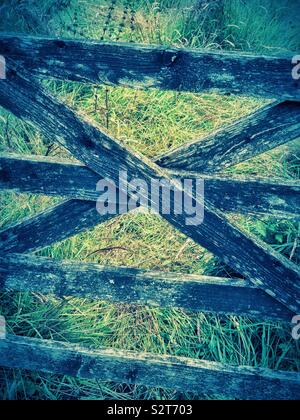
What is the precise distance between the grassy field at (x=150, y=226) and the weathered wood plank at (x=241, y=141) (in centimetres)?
43

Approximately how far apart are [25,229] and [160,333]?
1244 millimetres

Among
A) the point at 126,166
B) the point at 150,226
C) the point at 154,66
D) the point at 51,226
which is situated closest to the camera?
the point at 154,66

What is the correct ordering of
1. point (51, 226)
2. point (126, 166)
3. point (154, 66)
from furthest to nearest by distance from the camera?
point (51, 226) < point (126, 166) < point (154, 66)

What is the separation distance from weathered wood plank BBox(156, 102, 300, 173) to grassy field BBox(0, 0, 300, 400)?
1.41 ft

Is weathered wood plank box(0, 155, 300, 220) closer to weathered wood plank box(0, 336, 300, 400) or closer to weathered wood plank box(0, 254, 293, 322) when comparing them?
weathered wood plank box(0, 254, 293, 322)

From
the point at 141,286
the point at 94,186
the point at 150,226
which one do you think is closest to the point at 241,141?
the point at 94,186

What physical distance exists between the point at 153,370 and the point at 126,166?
1101 millimetres

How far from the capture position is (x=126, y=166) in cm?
159

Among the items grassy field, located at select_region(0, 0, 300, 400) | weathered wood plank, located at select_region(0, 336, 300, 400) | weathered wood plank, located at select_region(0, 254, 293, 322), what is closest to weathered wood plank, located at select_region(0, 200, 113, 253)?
weathered wood plank, located at select_region(0, 254, 293, 322)

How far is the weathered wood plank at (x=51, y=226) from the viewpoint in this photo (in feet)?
5.96

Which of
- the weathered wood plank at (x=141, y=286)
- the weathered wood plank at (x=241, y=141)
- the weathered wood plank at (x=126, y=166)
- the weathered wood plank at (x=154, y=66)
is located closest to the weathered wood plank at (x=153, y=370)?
the weathered wood plank at (x=141, y=286)

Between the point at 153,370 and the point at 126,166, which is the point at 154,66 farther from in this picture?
the point at 153,370

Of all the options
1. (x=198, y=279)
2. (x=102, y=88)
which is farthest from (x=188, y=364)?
(x=102, y=88)

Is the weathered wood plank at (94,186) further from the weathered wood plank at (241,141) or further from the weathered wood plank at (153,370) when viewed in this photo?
the weathered wood plank at (153,370)
